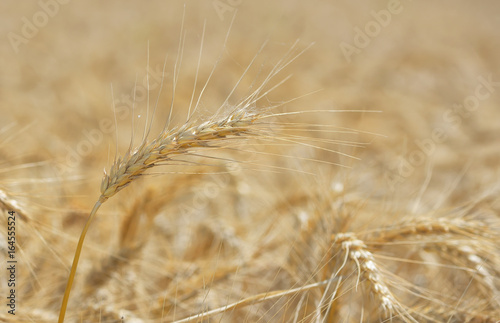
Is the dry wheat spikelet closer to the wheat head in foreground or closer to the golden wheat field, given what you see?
the golden wheat field

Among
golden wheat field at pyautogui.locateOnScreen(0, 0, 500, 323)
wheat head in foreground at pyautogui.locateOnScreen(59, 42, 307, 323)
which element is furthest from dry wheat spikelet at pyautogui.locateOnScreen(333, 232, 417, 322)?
wheat head in foreground at pyautogui.locateOnScreen(59, 42, 307, 323)

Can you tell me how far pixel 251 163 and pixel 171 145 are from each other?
17cm

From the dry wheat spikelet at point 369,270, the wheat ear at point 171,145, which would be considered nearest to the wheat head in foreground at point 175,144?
the wheat ear at point 171,145

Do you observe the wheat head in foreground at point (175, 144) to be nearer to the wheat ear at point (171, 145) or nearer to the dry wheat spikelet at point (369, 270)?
the wheat ear at point (171, 145)

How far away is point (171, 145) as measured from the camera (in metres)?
0.60

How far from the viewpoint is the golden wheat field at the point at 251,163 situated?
0.75m

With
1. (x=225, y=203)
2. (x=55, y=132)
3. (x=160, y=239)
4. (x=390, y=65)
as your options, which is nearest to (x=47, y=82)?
(x=55, y=132)

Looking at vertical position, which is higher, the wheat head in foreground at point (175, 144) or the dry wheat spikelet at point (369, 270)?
the wheat head in foreground at point (175, 144)

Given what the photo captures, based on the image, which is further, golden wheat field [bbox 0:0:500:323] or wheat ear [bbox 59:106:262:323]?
golden wheat field [bbox 0:0:500:323]

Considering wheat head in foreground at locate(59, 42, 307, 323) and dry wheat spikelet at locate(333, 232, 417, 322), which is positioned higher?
wheat head in foreground at locate(59, 42, 307, 323)

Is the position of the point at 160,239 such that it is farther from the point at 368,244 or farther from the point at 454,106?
the point at 454,106

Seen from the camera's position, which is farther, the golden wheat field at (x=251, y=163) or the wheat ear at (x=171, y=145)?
the golden wheat field at (x=251, y=163)

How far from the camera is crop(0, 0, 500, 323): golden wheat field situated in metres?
0.75

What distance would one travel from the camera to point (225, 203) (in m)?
1.77
